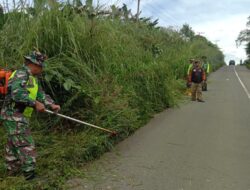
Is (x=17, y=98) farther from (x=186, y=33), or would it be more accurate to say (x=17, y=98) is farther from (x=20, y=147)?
(x=186, y=33)

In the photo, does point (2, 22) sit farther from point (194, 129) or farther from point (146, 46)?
point (146, 46)

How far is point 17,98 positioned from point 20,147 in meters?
0.63

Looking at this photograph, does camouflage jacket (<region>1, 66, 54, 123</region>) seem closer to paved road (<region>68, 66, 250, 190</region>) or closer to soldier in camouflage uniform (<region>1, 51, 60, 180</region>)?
soldier in camouflage uniform (<region>1, 51, 60, 180</region>)

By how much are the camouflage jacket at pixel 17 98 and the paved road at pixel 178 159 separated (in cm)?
113

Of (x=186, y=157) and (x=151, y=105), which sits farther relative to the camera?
(x=151, y=105)

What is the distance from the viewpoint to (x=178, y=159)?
22.7 feet

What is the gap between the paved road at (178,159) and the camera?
5.64 meters

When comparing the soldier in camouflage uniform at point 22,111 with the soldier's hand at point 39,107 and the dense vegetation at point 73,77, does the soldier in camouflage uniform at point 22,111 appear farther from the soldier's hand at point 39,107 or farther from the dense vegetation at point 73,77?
the dense vegetation at point 73,77

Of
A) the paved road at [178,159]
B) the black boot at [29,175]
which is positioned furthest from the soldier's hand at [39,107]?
the paved road at [178,159]

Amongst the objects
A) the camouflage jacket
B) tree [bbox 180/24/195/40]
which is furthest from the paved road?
tree [bbox 180/24/195/40]

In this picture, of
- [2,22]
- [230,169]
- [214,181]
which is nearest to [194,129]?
[230,169]

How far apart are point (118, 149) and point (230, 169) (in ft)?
6.51

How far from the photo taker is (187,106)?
14.0 m

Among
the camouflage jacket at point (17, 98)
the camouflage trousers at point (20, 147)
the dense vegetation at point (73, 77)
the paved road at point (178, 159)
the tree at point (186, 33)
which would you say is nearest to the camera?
the camouflage jacket at point (17, 98)
